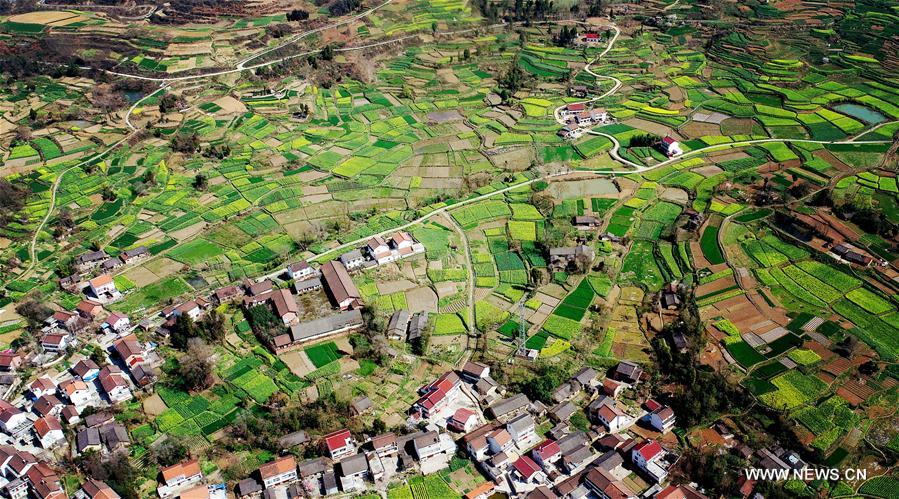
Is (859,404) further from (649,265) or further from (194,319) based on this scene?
(194,319)

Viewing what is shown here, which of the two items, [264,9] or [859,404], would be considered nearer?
[859,404]

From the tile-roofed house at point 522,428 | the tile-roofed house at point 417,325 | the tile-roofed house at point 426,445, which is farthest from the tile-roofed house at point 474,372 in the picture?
the tile-roofed house at point 426,445

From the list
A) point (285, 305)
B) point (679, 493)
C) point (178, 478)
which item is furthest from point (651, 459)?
point (285, 305)

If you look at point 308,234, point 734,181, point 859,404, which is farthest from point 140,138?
point 859,404

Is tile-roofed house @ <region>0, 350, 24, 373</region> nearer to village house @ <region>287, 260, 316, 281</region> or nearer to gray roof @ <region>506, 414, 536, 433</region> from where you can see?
village house @ <region>287, 260, 316, 281</region>

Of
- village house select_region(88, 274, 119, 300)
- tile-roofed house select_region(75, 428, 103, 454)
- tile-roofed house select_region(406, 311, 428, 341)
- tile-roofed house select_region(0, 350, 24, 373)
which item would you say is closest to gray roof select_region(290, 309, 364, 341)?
tile-roofed house select_region(406, 311, 428, 341)

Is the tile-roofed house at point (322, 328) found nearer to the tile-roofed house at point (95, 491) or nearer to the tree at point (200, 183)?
the tile-roofed house at point (95, 491)

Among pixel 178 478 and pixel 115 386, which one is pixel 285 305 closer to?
pixel 115 386

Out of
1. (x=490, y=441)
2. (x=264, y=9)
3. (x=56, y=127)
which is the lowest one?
(x=490, y=441)
